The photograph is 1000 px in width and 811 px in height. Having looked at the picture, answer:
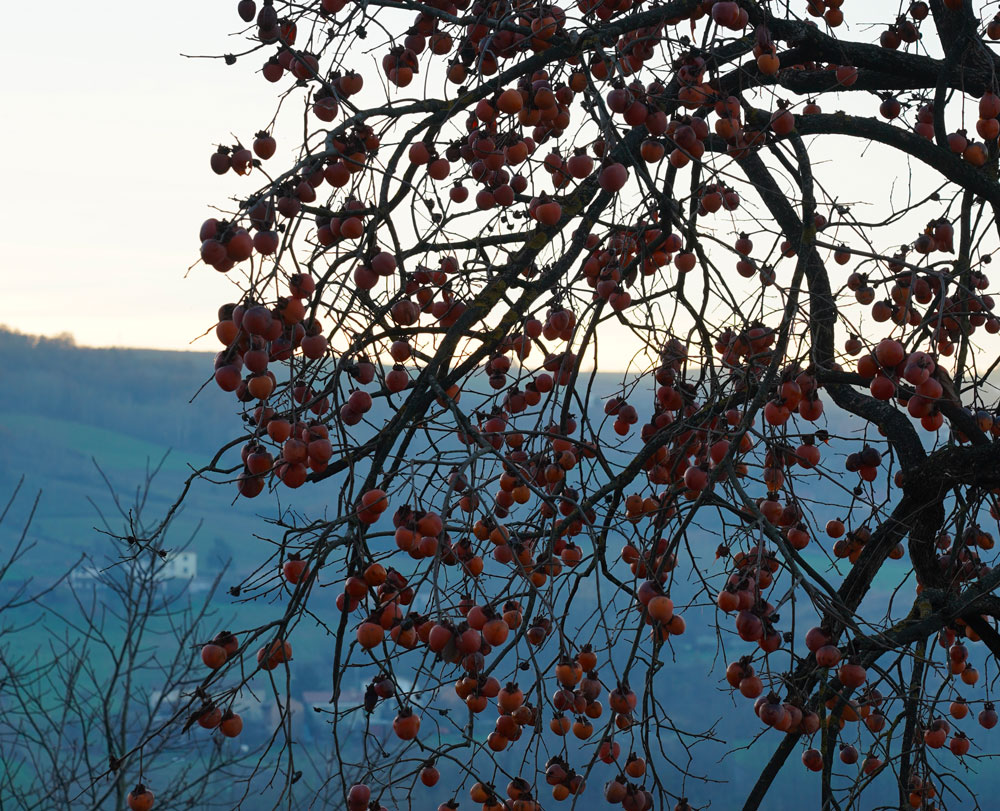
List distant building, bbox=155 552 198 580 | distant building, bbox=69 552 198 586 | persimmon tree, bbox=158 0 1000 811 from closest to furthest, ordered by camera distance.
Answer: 1. persimmon tree, bbox=158 0 1000 811
2. distant building, bbox=155 552 198 580
3. distant building, bbox=69 552 198 586

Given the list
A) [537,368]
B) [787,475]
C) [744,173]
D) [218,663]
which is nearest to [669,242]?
[537,368]

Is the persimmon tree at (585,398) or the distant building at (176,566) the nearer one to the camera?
the persimmon tree at (585,398)

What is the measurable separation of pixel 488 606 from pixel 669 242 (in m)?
1.26

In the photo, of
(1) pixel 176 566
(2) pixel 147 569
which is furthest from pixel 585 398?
(1) pixel 176 566

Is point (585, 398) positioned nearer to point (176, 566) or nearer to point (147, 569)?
point (147, 569)

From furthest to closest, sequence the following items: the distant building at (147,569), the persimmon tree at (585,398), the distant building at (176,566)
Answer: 1. the distant building at (147,569)
2. the distant building at (176,566)
3. the persimmon tree at (585,398)

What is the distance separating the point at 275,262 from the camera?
1654 millimetres

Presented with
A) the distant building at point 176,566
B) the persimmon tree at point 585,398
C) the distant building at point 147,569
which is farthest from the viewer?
the distant building at point 147,569

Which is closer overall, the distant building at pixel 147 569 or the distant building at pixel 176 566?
the distant building at pixel 176 566

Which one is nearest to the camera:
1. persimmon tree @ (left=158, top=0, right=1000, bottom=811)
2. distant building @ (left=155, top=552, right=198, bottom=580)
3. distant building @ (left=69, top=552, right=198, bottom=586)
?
persimmon tree @ (left=158, top=0, right=1000, bottom=811)

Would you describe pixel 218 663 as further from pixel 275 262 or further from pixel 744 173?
pixel 744 173

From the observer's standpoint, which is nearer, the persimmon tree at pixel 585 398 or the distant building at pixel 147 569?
the persimmon tree at pixel 585 398

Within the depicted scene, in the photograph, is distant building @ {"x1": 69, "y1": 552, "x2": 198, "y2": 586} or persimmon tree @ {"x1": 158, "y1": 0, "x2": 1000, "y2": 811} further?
distant building @ {"x1": 69, "y1": 552, "x2": 198, "y2": 586}

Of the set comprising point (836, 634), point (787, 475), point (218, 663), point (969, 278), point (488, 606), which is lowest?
point (218, 663)
